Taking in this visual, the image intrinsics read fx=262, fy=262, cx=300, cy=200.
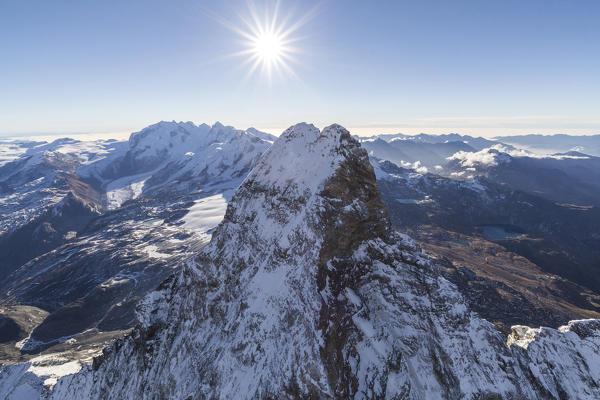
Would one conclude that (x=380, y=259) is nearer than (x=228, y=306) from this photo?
Yes

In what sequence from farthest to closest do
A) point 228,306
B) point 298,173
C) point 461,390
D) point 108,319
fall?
point 108,319
point 298,173
point 228,306
point 461,390

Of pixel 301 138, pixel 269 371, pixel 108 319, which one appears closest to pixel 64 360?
pixel 108 319

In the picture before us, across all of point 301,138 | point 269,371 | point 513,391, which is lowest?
point 513,391

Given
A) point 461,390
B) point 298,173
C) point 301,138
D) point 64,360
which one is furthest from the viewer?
point 64,360

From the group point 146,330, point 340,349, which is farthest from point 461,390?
point 146,330

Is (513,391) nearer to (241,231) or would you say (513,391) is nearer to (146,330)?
(241,231)

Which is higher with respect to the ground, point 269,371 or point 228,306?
point 228,306

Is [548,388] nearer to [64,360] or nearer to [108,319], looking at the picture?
[64,360]
